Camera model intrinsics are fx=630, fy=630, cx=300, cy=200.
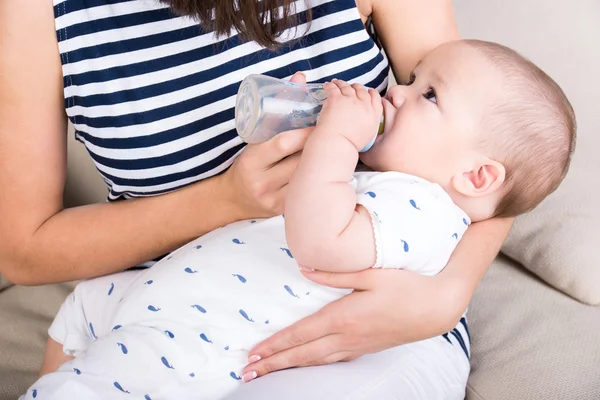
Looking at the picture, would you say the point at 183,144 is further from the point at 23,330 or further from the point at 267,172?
the point at 23,330

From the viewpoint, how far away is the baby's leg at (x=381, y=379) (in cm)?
96

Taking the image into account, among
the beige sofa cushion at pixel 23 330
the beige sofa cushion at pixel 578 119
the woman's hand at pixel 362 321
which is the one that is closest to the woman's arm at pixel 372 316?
the woman's hand at pixel 362 321

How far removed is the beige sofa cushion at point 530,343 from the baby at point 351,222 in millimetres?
171

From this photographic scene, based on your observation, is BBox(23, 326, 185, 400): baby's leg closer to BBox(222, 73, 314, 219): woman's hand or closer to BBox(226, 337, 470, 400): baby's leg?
BBox(226, 337, 470, 400): baby's leg

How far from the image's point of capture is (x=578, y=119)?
166cm

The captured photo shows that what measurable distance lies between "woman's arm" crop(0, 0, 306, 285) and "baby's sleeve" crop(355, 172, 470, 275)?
0.48ft

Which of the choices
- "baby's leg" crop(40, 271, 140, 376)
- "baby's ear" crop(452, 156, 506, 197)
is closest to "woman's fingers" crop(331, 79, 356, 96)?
"baby's ear" crop(452, 156, 506, 197)

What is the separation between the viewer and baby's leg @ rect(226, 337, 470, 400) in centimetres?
96

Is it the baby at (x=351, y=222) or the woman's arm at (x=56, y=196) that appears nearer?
the baby at (x=351, y=222)

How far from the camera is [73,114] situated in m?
1.11

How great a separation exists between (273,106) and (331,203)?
0.62ft

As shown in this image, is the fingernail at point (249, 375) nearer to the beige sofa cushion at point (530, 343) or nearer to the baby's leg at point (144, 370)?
the baby's leg at point (144, 370)

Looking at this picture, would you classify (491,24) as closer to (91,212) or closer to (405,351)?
(405,351)

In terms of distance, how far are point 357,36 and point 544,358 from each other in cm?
74
